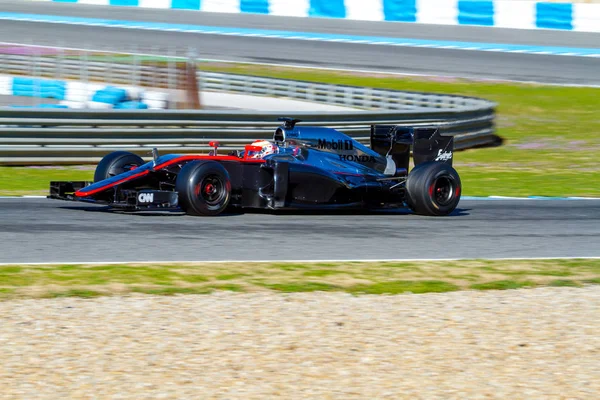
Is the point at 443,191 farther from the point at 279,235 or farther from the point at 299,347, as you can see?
the point at 299,347

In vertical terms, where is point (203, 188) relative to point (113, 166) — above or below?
below

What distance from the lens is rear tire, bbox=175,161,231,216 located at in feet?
31.6

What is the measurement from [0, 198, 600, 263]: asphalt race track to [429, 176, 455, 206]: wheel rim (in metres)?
0.23

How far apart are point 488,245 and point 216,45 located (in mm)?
22825

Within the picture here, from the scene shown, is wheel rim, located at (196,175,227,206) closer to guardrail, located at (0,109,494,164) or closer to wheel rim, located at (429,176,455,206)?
wheel rim, located at (429,176,455,206)

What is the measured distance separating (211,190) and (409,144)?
2844mm

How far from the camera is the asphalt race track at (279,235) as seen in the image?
8102mm

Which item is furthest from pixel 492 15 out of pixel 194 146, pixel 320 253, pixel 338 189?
pixel 320 253

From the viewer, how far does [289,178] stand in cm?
1020

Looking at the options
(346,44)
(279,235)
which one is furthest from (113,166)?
(346,44)

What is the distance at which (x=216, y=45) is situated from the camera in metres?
30.8

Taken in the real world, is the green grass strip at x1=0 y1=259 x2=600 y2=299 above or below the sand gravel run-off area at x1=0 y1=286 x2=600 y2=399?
above

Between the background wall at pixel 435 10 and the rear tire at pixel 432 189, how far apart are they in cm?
2272

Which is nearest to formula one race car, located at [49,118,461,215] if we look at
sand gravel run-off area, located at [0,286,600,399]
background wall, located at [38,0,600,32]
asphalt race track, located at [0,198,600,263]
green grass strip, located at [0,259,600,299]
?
asphalt race track, located at [0,198,600,263]
